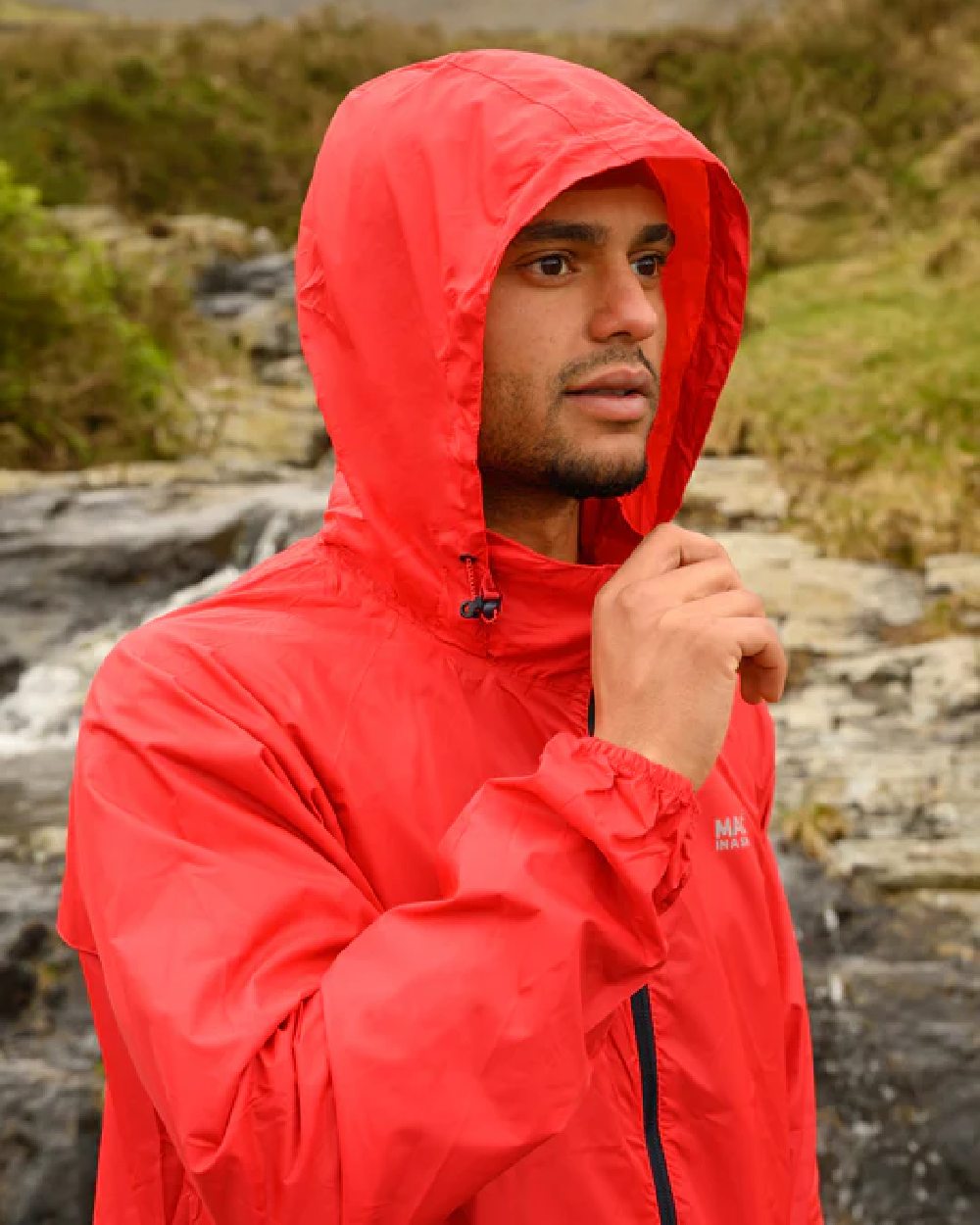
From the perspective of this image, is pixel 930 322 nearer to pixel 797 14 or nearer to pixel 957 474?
pixel 957 474

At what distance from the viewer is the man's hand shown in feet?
4.19

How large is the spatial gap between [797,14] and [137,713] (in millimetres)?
21761

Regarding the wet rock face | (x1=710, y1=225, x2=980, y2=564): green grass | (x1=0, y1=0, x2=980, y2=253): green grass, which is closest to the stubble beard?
the wet rock face

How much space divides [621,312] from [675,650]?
1.46ft

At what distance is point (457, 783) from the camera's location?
145cm

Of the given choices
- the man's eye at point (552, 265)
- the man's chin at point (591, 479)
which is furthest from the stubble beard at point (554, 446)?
the man's eye at point (552, 265)

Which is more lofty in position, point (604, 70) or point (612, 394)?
point (612, 394)

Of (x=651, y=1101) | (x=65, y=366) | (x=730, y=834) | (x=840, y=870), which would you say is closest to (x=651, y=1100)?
(x=651, y=1101)

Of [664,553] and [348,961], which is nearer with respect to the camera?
[348,961]

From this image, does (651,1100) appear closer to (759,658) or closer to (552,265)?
(759,658)

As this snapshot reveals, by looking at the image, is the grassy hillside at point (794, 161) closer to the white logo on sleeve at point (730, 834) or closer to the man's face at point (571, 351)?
the white logo on sleeve at point (730, 834)

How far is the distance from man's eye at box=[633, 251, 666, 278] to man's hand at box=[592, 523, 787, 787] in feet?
1.26

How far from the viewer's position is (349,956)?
116 cm

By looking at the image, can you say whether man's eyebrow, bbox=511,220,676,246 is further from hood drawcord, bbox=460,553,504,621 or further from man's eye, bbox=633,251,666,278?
hood drawcord, bbox=460,553,504,621
